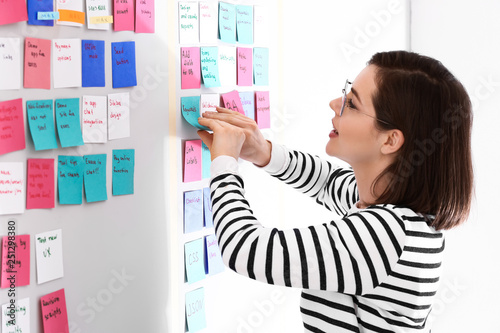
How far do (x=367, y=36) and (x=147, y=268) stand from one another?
1141mm

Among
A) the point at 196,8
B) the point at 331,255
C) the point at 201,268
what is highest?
the point at 196,8

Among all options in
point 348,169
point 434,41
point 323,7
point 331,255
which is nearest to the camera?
point 331,255

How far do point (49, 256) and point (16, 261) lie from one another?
62mm

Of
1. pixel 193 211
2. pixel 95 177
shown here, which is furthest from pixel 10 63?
pixel 193 211

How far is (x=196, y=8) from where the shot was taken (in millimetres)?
1188

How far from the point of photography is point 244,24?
1.33 meters

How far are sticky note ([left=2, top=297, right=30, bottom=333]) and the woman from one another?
0.38 meters

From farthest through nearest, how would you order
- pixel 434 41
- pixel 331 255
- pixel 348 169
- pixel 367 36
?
pixel 434 41 → pixel 367 36 → pixel 348 169 → pixel 331 255

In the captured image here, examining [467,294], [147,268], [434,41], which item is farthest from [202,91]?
[467,294]

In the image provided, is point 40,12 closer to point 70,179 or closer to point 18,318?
point 70,179

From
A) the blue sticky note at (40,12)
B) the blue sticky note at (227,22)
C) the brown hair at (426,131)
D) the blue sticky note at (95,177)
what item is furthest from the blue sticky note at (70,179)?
the brown hair at (426,131)

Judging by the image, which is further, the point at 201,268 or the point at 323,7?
the point at 323,7

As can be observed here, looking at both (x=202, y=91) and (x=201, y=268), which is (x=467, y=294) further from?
(x=202, y=91)

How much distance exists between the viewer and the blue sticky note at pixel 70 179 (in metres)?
0.97
